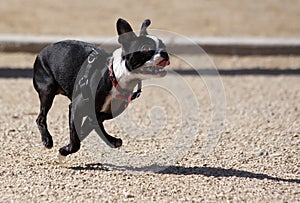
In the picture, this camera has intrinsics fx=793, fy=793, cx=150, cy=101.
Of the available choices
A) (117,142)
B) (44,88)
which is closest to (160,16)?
(44,88)

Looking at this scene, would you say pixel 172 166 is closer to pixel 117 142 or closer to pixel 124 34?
pixel 117 142

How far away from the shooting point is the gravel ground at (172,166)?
18.0 feet

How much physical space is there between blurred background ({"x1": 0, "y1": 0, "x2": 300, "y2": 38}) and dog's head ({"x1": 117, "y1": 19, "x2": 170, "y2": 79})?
21.7 ft

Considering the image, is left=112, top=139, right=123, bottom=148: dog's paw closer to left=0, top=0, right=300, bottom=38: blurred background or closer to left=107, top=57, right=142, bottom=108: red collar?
left=107, top=57, right=142, bottom=108: red collar

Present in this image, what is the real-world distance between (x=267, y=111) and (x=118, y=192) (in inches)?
140

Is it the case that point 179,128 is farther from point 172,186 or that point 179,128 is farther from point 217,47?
point 217,47

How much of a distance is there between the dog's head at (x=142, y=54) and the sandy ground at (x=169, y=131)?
81 cm

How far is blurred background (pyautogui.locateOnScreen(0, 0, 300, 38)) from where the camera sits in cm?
1284

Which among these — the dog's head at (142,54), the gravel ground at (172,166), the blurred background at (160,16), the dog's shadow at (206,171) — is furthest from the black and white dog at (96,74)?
the blurred background at (160,16)

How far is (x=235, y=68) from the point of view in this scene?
36.7 feet

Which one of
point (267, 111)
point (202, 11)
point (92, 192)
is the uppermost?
point (92, 192)

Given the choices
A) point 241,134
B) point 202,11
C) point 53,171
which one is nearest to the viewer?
point 53,171

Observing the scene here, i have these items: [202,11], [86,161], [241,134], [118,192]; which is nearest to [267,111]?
[241,134]

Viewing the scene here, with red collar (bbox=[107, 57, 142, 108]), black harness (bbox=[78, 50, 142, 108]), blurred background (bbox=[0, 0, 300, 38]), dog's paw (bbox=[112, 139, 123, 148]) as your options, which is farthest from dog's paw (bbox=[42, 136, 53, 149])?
blurred background (bbox=[0, 0, 300, 38])
